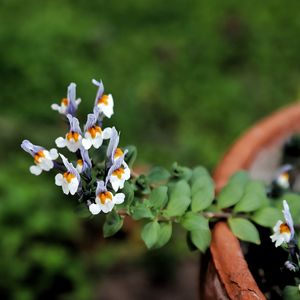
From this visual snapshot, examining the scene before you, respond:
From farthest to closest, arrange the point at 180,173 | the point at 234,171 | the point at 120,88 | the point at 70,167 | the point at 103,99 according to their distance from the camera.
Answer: the point at 120,88, the point at 234,171, the point at 180,173, the point at 103,99, the point at 70,167

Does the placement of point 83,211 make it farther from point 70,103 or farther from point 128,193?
point 70,103

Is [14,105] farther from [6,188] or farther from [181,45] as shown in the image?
[181,45]

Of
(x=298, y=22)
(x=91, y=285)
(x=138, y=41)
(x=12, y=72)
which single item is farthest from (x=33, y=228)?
(x=298, y=22)

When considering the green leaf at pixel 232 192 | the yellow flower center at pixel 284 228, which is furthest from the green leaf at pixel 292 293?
the green leaf at pixel 232 192

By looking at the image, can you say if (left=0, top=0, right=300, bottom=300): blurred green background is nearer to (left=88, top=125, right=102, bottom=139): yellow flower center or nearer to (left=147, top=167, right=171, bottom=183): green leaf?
(left=147, top=167, right=171, bottom=183): green leaf

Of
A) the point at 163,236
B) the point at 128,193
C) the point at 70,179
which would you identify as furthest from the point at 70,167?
the point at 163,236
